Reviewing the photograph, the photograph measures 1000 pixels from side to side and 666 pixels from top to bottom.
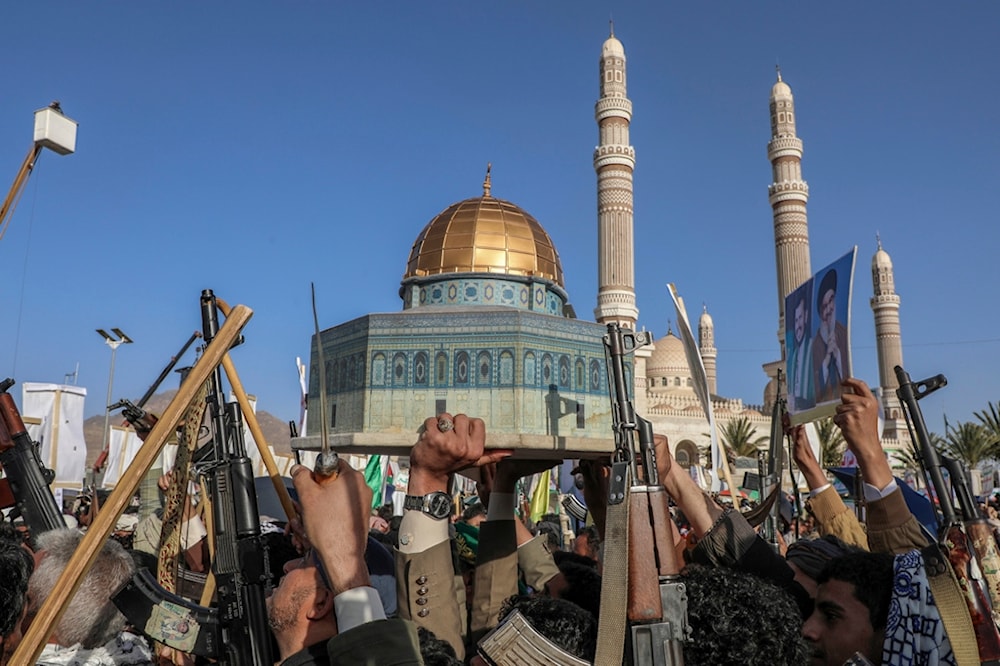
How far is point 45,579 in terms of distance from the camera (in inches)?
89.0

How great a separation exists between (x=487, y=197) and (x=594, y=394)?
390 centimetres

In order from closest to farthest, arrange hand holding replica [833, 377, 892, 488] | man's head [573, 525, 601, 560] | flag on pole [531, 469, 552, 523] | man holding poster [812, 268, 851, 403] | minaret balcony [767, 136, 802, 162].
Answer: hand holding replica [833, 377, 892, 488] < man's head [573, 525, 601, 560] < man holding poster [812, 268, 851, 403] < flag on pole [531, 469, 552, 523] < minaret balcony [767, 136, 802, 162]

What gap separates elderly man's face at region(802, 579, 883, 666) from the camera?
2.08 meters

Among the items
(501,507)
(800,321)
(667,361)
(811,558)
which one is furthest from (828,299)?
(667,361)

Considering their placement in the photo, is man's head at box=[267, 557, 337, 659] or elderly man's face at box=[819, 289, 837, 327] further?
elderly man's face at box=[819, 289, 837, 327]

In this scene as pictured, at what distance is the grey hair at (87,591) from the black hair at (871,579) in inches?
80.2

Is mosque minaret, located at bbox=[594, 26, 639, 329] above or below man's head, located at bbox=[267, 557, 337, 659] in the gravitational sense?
above

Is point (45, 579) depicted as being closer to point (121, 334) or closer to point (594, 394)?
point (594, 394)

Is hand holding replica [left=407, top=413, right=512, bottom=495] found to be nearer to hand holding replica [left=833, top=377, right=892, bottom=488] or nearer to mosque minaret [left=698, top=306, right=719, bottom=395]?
hand holding replica [left=833, top=377, right=892, bottom=488]

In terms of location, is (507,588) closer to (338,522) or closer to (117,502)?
(338,522)

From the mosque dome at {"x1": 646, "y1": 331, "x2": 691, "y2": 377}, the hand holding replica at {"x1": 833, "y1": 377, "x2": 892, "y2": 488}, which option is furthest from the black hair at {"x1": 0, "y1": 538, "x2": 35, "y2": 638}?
the mosque dome at {"x1": 646, "y1": 331, "x2": 691, "y2": 377}

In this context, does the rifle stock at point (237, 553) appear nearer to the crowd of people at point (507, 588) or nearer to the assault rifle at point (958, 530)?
the crowd of people at point (507, 588)

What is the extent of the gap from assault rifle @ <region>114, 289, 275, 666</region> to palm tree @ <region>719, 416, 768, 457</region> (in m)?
39.2

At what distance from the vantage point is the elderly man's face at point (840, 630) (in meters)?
2.08
